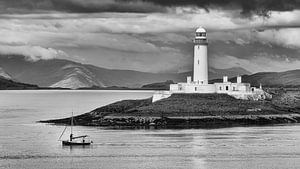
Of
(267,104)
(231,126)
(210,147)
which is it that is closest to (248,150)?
(210,147)

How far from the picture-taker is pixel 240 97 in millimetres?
107062

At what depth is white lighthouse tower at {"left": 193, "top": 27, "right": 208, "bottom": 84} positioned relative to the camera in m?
108

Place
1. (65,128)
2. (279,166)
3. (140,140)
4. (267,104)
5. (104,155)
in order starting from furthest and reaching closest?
(267,104), (65,128), (140,140), (104,155), (279,166)

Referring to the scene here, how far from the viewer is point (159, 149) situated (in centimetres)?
7056

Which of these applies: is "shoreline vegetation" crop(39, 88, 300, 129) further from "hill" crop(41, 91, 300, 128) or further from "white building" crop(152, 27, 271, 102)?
"white building" crop(152, 27, 271, 102)

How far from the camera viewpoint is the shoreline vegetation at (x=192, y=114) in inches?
3666

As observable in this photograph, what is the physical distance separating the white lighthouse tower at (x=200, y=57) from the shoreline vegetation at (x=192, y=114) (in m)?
4.30

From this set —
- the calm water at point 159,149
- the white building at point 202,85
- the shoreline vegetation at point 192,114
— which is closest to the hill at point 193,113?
the shoreline vegetation at point 192,114

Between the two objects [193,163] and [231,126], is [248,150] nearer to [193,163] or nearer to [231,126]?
[193,163]

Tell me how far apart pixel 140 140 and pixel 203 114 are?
20.2 meters

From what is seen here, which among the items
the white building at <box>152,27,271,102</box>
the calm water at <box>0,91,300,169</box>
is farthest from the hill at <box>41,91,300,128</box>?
the calm water at <box>0,91,300,169</box>

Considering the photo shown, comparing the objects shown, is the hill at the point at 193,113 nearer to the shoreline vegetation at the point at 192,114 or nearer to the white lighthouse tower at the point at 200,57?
the shoreline vegetation at the point at 192,114

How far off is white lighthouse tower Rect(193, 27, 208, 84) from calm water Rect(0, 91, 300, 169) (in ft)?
63.0

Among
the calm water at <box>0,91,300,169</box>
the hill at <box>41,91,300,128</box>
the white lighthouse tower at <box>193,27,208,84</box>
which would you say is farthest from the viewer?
the white lighthouse tower at <box>193,27,208,84</box>
